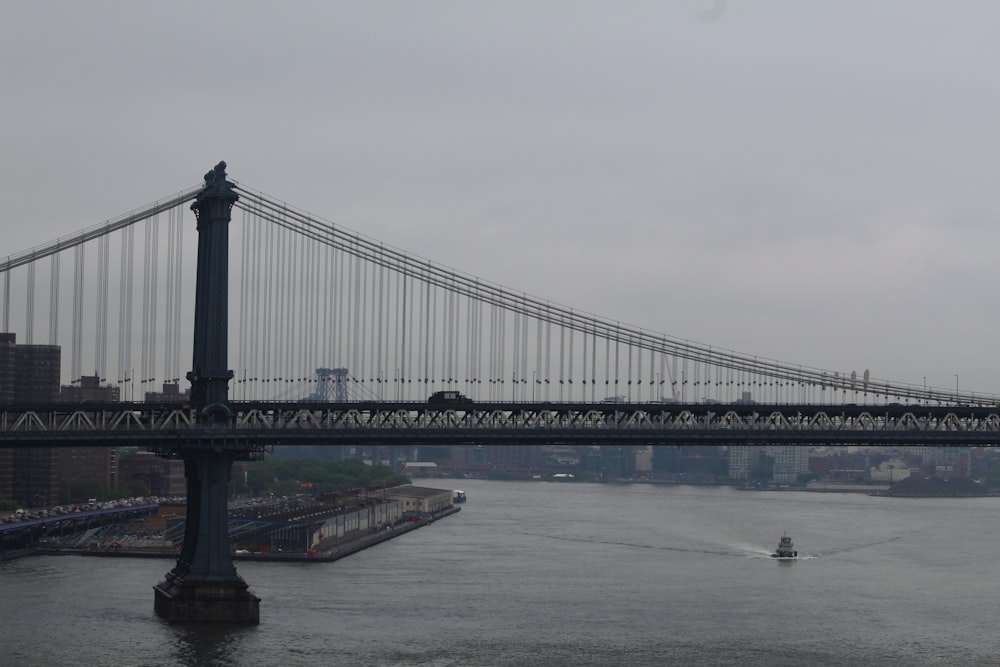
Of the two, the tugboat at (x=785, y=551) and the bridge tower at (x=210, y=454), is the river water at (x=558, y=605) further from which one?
the bridge tower at (x=210, y=454)

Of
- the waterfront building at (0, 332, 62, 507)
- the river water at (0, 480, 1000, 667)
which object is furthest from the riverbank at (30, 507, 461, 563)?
the waterfront building at (0, 332, 62, 507)

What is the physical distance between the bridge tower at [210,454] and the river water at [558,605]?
3.48 feet

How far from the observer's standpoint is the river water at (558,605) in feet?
118

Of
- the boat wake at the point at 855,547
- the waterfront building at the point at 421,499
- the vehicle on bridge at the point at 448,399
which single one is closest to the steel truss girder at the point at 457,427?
the vehicle on bridge at the point at 448,399

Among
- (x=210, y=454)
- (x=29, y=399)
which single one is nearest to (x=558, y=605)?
(x=210, y=454)

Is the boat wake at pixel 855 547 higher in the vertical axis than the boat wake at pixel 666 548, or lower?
lower

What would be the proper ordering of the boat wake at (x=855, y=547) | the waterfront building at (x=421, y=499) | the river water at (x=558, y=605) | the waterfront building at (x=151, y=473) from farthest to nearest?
the waterfront building at (x=151, y=473) < the waterfront building at (x=421, y=499) < the boat wake at (x=855, y=547) < the river water at (x=558, y=605)

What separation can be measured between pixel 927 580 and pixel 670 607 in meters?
15.8

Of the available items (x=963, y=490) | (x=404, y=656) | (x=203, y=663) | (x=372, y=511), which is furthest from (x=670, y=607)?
(x=963, y=490)

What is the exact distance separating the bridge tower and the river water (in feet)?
3.48

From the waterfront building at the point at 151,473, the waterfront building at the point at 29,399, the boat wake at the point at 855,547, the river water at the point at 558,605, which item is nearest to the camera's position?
the river water at the point at 558,605

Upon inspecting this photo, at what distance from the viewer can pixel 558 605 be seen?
45.7m

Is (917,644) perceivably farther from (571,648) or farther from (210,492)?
(210,492)

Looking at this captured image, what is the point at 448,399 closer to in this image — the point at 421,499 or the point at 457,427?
the point at 457,427
